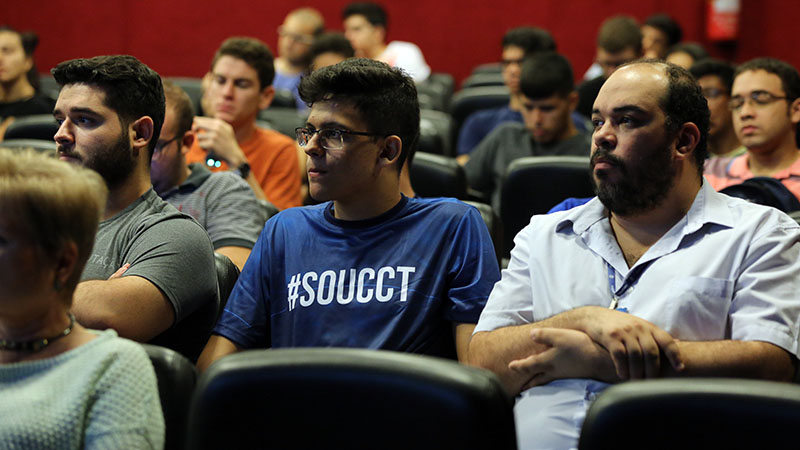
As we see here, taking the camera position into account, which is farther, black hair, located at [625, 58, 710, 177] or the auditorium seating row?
black hair, located at [625, 58, 710, 177]

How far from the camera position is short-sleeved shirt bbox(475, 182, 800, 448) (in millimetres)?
1785

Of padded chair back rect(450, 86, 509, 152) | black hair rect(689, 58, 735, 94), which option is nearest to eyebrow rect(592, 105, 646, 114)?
black hair rect(689, 58, 735, 94)

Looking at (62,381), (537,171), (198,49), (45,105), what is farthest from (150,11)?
(62,381)

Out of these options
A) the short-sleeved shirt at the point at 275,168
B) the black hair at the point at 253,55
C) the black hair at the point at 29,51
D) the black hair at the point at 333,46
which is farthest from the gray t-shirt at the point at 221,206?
the black hair at the point at 29,51

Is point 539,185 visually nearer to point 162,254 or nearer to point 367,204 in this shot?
point 367,204

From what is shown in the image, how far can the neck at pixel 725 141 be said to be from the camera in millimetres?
4093

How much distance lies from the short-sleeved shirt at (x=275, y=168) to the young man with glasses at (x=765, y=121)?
1.65 metres

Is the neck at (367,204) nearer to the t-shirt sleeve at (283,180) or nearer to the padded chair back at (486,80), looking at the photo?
the t-shirt sleeve at (283,180)

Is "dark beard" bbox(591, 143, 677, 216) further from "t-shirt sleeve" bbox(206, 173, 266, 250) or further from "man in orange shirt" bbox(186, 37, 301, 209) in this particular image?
"man in orange shirt" bbox(186, 37, 301, 209)

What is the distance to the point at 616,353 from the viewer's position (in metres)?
1.68

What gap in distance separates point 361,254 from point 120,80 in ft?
2.49

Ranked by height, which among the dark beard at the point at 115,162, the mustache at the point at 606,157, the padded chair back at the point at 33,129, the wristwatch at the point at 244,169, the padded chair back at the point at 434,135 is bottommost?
the padded chair back at the point at 434,135

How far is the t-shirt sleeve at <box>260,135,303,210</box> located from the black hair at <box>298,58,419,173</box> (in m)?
1.52

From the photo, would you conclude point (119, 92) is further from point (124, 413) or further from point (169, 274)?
point (124, 413)
